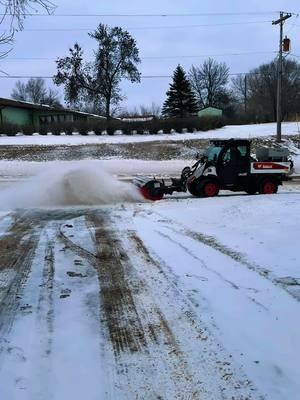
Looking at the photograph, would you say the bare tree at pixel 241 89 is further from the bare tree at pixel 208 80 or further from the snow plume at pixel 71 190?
the snow plume at pixel 71 190

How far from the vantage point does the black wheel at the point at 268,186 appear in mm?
17891

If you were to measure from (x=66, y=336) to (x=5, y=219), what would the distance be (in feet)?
27.5

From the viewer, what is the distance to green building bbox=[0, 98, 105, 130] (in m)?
63.4

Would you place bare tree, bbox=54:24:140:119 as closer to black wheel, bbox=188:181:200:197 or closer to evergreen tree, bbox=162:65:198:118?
evergreen tree, bbox=162:65:198:118

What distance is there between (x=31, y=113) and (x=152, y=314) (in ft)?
220

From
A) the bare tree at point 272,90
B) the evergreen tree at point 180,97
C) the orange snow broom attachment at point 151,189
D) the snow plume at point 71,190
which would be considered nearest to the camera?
the snow plume at point 71,190

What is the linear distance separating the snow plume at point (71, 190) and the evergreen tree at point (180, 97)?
206 ft

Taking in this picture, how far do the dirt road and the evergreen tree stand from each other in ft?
235

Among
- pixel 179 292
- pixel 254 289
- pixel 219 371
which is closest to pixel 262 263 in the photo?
pixel 254 289

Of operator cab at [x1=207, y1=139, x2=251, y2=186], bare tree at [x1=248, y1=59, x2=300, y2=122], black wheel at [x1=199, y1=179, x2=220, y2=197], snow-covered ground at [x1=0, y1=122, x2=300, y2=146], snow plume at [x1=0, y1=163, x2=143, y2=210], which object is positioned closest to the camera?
snow plume at [x1=0, y1=163, x2=143, y2=210]

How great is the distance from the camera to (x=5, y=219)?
13023 mm

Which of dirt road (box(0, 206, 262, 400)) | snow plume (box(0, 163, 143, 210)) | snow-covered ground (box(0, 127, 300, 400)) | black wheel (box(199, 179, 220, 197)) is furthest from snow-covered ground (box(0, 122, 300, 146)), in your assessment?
dirt road (box(0, 206, 262, 400))

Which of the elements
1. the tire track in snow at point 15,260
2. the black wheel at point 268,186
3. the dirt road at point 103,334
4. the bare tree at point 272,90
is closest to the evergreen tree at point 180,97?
the bare tree at point 272,90

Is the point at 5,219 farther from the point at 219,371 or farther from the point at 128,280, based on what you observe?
the point at 219,371
